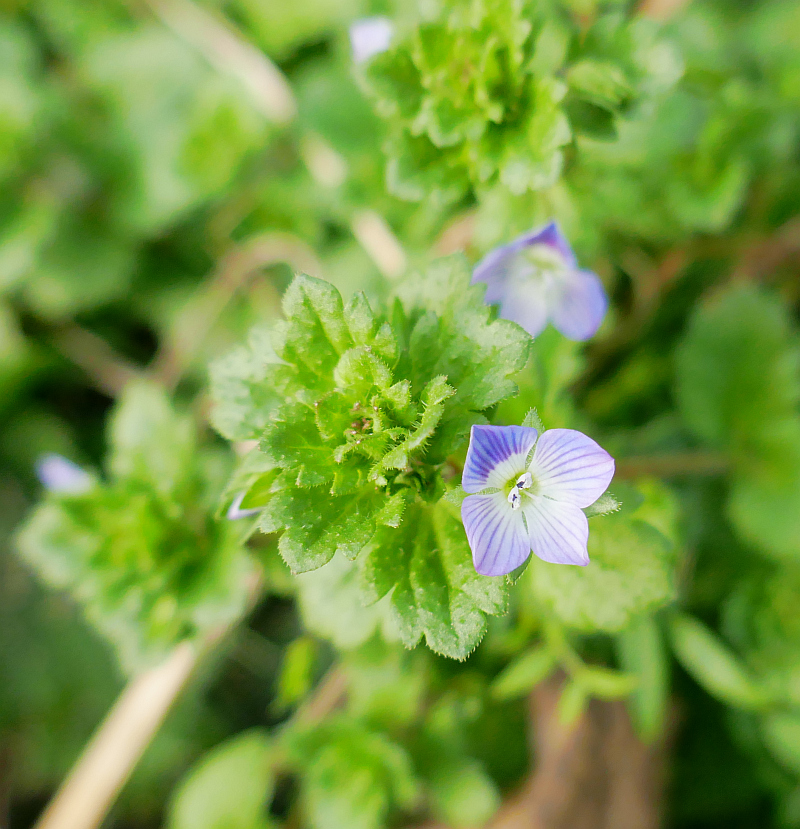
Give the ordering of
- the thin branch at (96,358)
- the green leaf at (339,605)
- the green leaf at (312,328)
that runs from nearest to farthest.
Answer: the green leaf at (312,328) → the green leaf at (339,605) → the thin branch at (96,358)

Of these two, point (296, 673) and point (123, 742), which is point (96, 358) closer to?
point (123, 742)

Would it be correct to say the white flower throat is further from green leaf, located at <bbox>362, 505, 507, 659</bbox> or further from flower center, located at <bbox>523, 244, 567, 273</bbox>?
green leaf, located at <bbox>362, 505, 507, 659</bbox>

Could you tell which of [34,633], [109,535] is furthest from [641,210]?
[34,633]

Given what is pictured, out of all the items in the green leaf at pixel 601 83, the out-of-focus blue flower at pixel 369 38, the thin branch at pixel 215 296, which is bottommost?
the thin branch at pixel 215 296

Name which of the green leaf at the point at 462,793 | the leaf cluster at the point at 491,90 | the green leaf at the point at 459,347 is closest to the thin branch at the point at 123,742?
the green leaf at the point at 462,793

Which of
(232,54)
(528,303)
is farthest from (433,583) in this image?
(232,54)

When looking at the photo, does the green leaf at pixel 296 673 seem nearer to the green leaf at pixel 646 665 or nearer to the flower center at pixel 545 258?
the green leaf at pixel 646 665

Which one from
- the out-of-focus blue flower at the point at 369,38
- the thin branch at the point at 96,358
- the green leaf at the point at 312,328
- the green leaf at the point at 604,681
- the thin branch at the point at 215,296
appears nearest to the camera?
the green leaf at the point at 312,328

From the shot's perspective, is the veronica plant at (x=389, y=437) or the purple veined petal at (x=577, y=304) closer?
the veronica plant at (x=389, y=437)
